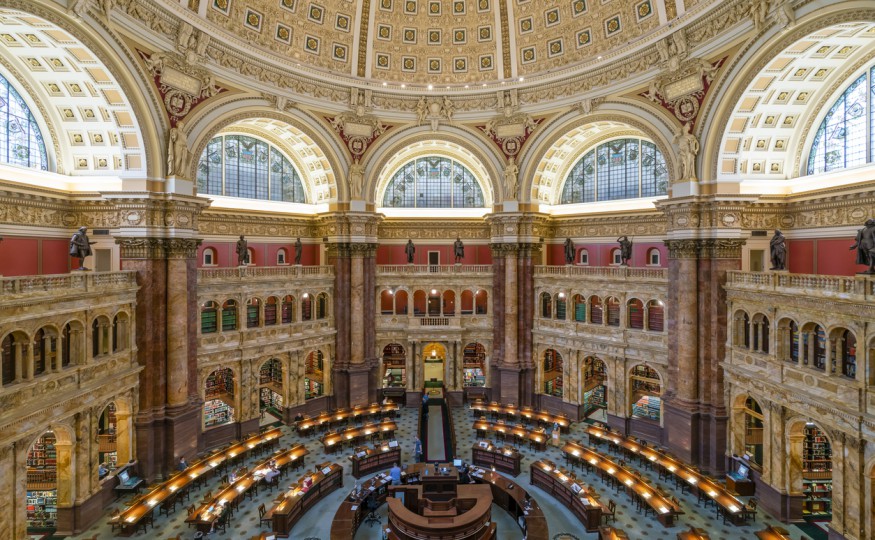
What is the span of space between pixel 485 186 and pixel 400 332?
42.9 feet

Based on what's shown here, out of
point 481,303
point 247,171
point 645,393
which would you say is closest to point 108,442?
point 247,171

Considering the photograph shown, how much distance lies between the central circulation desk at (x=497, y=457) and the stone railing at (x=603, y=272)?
38.9 feet

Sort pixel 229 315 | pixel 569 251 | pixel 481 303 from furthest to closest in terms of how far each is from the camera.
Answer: pixel 481 303 → pixel 569 251 → pixel 229 315

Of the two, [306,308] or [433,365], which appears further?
[433,365]

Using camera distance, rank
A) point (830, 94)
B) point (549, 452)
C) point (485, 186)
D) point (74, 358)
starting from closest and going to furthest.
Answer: point (74, 358) < point (830, 94) < point (549, 452) < point (485, 186)

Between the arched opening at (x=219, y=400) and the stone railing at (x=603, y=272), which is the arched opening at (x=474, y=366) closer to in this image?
the stone railing at (x=603, y=272)

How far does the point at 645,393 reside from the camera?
29031mm

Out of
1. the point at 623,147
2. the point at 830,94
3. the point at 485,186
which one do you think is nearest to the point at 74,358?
the point at 485,186

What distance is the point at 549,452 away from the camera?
24594 mm

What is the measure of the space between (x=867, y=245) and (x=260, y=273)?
93.1 feet

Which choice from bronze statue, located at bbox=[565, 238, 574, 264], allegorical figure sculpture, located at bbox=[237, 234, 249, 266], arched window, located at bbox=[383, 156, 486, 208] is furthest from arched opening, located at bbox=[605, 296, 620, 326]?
allegorical figure sculpture, located at bbox=[237, 234, 249, 266]

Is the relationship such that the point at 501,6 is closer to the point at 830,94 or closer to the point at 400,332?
the point at 830,94

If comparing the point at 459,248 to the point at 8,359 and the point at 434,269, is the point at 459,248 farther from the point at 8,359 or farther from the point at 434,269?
the point at 8,359

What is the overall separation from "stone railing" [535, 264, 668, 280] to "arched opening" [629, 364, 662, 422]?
627cm
